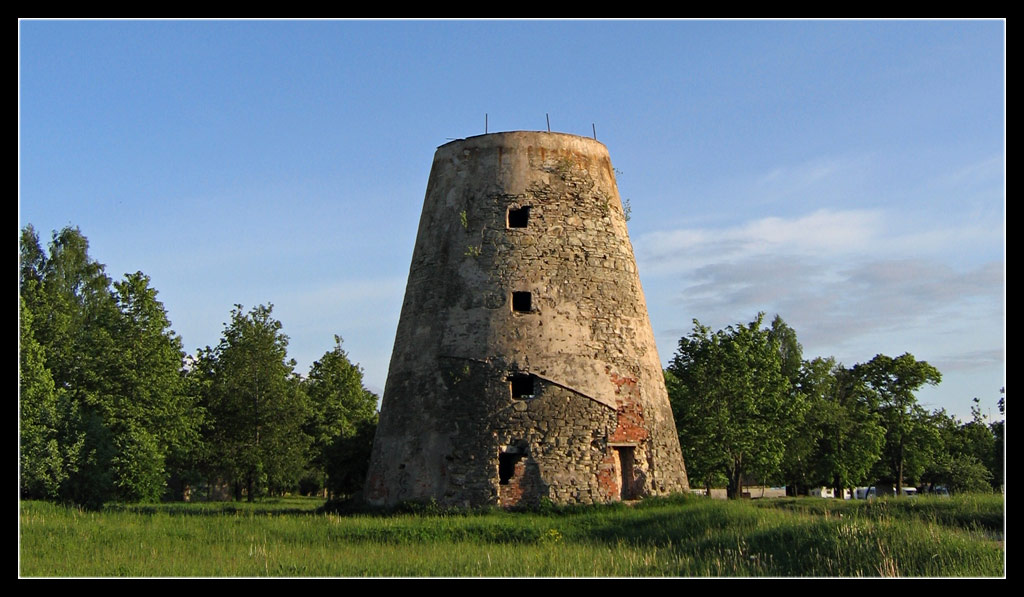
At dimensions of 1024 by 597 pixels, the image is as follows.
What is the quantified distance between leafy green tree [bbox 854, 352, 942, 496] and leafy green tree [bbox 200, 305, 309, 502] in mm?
21769

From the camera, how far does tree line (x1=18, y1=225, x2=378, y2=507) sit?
80.1ft

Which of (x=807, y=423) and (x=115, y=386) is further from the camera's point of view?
(x=807, y=423)

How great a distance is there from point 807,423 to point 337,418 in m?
17.9

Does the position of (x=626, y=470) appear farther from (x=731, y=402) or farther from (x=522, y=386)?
(x=731, y=402)

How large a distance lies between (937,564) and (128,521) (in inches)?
540

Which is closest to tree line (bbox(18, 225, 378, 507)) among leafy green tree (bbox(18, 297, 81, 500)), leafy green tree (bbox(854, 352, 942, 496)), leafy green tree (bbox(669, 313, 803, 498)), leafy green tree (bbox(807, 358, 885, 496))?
leafy green tree (bbox(18, 297, 81, 500))

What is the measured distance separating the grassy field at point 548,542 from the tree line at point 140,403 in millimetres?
5159

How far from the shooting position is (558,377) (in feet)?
64.4

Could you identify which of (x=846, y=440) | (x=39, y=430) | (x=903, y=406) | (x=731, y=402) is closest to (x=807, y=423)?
(x=846, y=440)

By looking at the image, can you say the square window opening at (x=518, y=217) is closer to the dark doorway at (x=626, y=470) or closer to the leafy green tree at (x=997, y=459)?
the dark doorway at (x=626, y=470)

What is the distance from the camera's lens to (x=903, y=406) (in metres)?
37.8

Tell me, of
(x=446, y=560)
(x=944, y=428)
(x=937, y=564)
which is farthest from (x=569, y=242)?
(x=944, y=428)

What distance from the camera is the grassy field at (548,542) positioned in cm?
1148

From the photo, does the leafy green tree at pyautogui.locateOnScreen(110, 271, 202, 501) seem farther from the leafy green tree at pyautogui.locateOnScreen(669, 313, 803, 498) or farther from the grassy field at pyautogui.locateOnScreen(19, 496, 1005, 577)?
the leafy green tree at pyautogui.locateOnScreen(669, 313, 803, 498)
